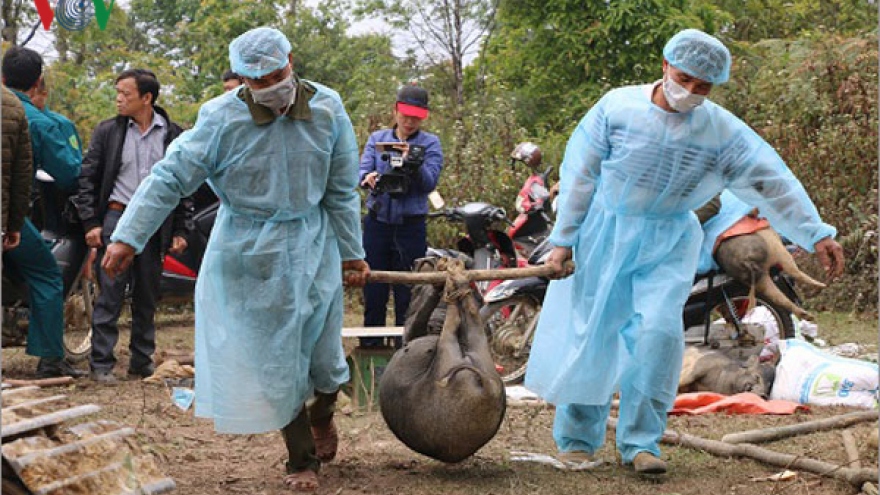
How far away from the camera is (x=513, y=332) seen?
959 centimetres

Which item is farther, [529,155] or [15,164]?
[529,155]

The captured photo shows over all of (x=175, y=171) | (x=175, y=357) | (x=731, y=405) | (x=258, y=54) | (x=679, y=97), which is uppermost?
(x=258, y=54)

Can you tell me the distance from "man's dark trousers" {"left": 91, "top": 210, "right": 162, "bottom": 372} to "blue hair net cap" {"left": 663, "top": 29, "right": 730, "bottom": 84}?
12.6 ft

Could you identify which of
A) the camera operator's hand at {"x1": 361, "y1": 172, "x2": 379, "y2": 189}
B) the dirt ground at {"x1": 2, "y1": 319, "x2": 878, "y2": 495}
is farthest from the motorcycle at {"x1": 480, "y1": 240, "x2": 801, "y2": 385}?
the dirt ground at {"x1": 2, "y1": 319, "x2": 878, "y2": 495}

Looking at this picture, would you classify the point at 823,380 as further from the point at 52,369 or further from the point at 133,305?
the point at 52,369

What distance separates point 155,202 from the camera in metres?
5.31

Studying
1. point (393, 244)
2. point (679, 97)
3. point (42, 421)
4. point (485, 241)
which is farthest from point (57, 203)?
point (679, 97)

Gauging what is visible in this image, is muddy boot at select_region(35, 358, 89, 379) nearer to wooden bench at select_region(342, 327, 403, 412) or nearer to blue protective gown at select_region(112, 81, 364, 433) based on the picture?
wooden bench at select_region(342, 327, 403, 412)

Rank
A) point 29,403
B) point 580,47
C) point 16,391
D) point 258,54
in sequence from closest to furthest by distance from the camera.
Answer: point 29,403 < point 16,391 < point 258,54 < point 580,47

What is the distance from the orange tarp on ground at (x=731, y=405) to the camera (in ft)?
25.1

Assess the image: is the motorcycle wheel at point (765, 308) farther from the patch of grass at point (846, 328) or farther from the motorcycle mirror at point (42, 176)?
the motorcycle mirror at point (42, 176)

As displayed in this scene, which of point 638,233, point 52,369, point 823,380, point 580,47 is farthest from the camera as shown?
point 580,47

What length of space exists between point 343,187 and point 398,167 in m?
3.43

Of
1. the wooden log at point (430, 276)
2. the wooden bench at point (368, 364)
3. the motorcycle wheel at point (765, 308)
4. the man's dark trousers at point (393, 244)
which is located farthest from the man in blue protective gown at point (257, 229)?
Answer: the motorcycle wheel at point (765, 308)
